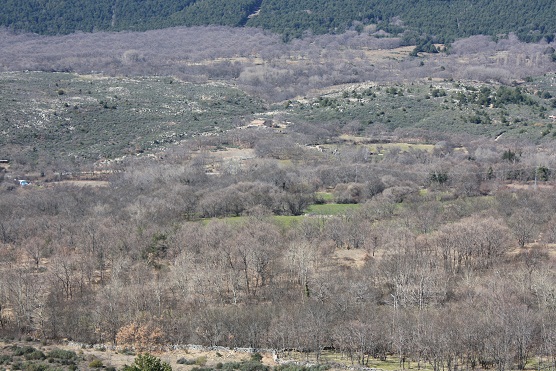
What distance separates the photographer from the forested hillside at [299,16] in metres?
162

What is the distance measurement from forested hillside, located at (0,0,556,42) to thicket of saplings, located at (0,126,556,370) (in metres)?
90.9

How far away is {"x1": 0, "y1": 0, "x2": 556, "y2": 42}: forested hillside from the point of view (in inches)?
6360

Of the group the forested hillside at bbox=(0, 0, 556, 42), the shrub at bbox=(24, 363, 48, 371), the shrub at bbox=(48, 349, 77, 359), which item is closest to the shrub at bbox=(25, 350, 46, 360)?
the shrub at bbox=(48, 349, 77, 359)

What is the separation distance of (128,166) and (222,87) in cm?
4113

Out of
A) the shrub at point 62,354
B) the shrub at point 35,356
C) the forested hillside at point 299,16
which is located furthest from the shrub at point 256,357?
the forested hillside at point 299,16

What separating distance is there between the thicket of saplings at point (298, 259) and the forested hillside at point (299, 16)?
298 ft

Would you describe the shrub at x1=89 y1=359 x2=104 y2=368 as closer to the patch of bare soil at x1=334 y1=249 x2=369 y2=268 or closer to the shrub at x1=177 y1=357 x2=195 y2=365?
the shrub at x1=177 y1=357 x2=195 y2=365

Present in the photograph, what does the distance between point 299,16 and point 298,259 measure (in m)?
131

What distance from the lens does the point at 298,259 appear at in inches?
1933

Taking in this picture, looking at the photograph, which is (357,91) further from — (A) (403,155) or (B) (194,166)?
(B) (194,166)

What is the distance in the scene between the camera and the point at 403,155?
265 ft

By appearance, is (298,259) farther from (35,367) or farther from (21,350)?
(35,367)

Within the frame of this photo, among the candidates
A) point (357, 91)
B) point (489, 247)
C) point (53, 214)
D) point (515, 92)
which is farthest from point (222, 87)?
point (489, 247)

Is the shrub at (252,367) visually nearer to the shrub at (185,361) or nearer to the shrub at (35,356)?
the shrub at (185,361)
